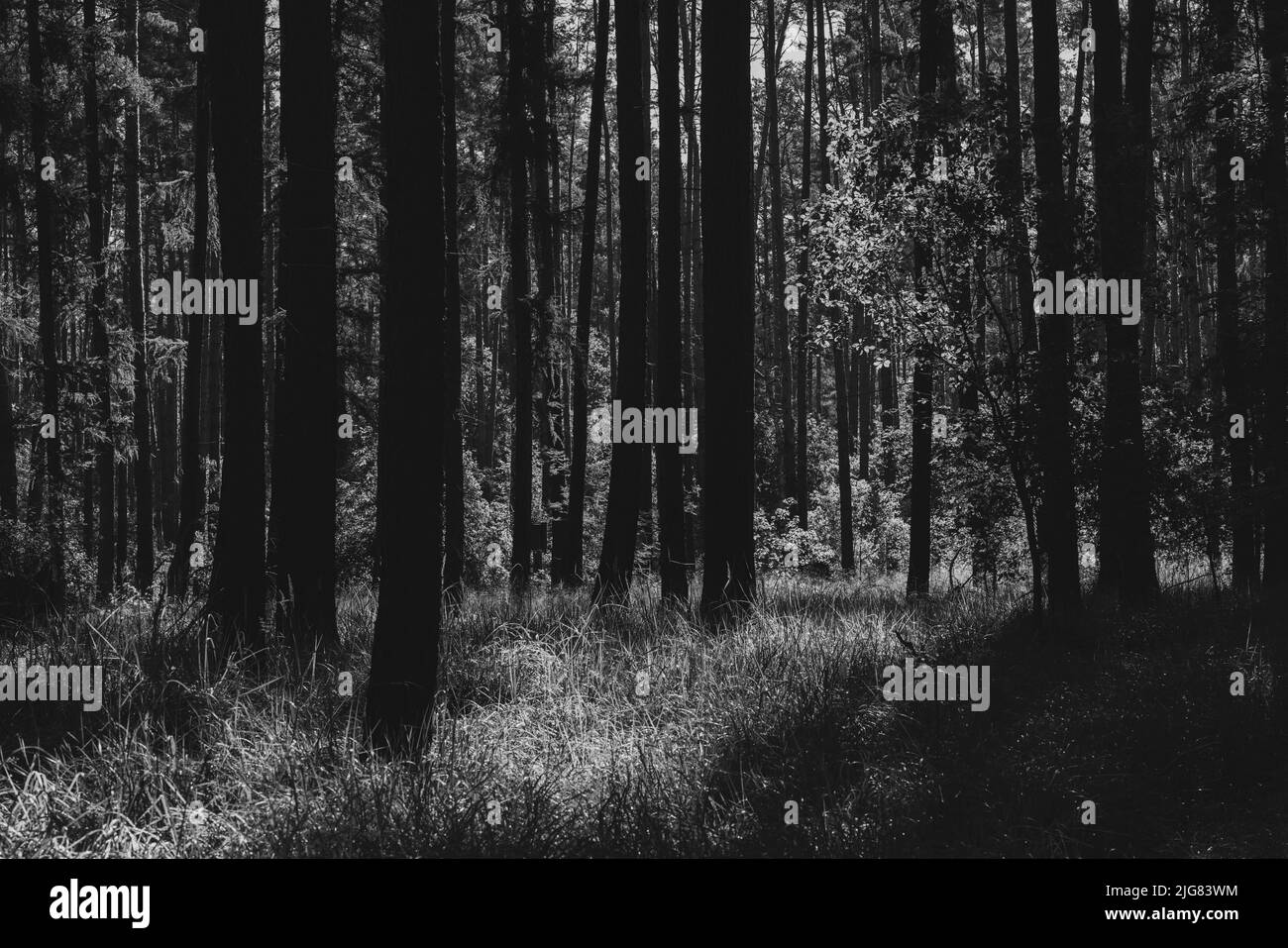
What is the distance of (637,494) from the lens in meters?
13.5

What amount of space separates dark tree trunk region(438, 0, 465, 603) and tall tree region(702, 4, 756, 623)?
369 cm

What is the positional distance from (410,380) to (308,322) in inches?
135

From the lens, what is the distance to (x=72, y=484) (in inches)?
612

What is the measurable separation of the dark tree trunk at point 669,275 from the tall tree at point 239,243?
183 inches

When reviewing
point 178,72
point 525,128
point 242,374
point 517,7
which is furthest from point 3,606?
point 178,72

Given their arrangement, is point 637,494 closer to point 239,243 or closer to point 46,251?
point 239,243

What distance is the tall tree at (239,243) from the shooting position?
27.7 feet

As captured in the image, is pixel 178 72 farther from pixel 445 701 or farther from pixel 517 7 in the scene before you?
pixel 445 701

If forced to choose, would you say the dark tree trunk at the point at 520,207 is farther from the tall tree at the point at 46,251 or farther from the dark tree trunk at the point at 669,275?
the tall tree at the point at 46,251

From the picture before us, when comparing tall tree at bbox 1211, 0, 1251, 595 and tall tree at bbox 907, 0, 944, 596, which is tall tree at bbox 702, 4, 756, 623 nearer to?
tall tree at bbox 907, 0, 944, 596

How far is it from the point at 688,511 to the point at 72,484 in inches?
535
